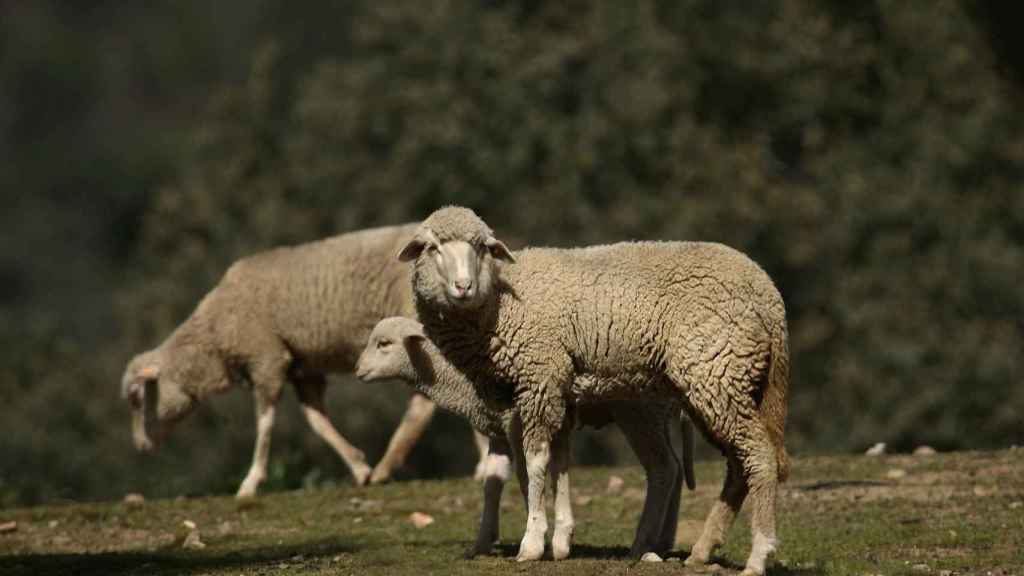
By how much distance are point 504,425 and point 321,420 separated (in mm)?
7929

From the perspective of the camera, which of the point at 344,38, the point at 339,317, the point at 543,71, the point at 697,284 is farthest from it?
the point at 344,38

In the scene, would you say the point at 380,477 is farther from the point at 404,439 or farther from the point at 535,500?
the point at 535,500

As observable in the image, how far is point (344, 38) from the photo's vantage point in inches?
2311

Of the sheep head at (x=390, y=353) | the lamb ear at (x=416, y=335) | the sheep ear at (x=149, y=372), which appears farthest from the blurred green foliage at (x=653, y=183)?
the lamb ear at (x=416, y=335)

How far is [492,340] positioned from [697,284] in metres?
1.43

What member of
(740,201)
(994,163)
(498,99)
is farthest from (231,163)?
(994,163)

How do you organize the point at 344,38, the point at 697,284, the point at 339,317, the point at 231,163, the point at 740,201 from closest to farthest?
the point at 697,284 → the point at 339,317 → the point at 740,201 → the point at 231,163 → the point at 344,38

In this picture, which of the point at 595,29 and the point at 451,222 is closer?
the point at 451,222

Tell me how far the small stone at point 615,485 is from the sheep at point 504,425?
4.40 m

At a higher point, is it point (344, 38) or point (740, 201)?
point (344, 38)

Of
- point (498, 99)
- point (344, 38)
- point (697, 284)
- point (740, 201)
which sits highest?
point (344, 38)

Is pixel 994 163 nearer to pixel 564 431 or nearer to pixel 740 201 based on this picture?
pixel 740 201

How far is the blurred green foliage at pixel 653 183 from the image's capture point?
33094 millimetres

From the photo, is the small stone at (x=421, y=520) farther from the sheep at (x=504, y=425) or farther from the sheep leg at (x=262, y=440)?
the sheep leg at (x=262, y=440)
